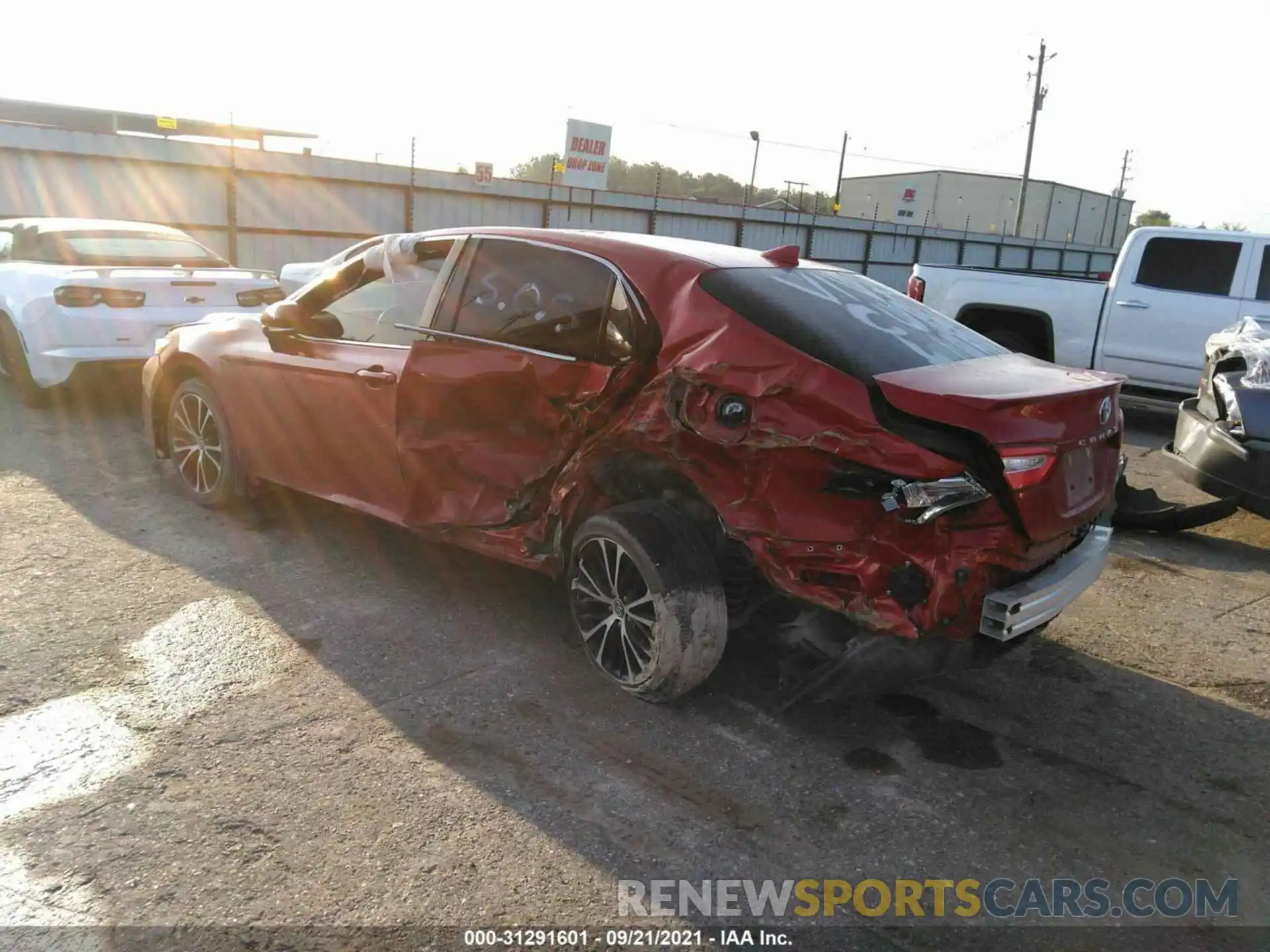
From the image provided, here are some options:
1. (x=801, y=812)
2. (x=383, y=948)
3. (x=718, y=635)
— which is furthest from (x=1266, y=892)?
(x=383, y=948)

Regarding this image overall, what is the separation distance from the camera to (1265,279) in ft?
29.8

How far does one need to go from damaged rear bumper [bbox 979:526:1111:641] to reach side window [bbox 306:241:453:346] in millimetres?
2603

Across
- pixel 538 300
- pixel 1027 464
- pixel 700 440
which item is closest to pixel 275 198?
pixel 538 300

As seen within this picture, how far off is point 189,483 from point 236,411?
0.74 m

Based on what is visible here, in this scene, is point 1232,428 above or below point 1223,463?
above

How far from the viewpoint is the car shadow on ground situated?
9.42 ft

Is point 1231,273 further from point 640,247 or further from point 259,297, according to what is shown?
point 259,297

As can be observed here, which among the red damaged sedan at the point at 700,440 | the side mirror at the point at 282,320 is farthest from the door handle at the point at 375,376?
the side mirror at the point at 282,320

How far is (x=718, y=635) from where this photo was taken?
3.48m

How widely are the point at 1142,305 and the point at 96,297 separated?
9117 mm

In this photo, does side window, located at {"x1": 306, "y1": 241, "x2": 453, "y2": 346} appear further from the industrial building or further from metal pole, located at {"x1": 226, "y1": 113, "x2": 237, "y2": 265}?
the industrial building

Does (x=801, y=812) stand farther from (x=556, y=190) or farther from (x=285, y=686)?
(x=556, y=190)

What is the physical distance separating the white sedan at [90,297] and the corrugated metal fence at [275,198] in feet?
23.1

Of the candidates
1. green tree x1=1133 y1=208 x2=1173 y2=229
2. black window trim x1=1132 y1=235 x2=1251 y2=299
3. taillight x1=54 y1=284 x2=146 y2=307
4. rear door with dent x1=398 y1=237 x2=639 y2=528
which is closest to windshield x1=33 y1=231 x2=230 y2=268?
taillight x1=54 y1=284 x2=146 y2=307
